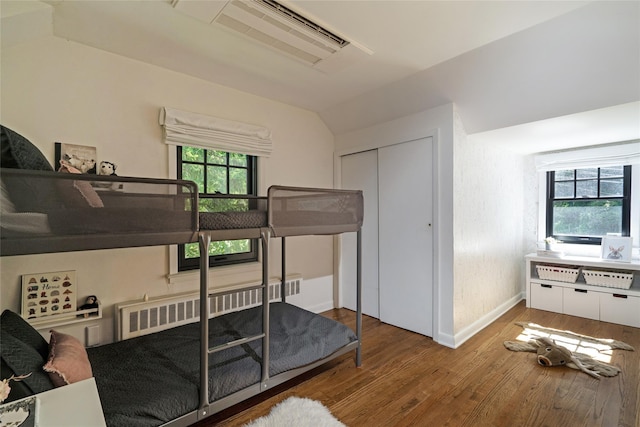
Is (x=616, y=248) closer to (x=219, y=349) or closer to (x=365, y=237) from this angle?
(x=365, y=237)

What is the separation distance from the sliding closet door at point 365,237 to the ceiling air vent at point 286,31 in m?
1.33

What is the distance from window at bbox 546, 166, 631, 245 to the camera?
3301 mm

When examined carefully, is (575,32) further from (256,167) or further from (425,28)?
(256,167)

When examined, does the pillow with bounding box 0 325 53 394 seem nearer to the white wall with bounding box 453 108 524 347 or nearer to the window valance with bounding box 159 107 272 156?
the window valance with bounding box 159 107 272 156

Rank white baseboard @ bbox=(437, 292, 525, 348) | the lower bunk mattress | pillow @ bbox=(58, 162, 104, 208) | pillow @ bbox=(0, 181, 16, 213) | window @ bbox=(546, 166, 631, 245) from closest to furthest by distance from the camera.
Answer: pillow @ bbox=(0, 181, 16, 213), pillow @ bbox=(58, 162, 104, 208), the lower bunk mattress, white baseboard @ bbox=(437, 292, 525, 348), window @ bbox=(546, 166, 631, 245)

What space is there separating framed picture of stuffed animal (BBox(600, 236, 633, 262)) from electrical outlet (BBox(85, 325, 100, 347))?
5107 millimetres

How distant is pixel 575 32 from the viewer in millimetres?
1807

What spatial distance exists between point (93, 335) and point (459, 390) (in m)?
2.74

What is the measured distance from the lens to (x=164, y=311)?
7.74 feet

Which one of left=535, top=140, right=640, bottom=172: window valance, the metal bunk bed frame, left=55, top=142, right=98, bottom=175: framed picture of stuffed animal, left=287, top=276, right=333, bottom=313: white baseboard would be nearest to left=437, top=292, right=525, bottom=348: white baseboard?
the metal bunk bed frame

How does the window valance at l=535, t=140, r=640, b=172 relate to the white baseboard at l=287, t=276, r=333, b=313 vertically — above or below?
above

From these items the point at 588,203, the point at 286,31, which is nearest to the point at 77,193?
the point at 286,31

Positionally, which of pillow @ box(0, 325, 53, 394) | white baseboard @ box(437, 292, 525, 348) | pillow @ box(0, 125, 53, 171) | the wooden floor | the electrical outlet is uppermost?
pillow @ box(0, 125, 53, 171)

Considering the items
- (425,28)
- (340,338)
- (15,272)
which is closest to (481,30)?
(425,28)
